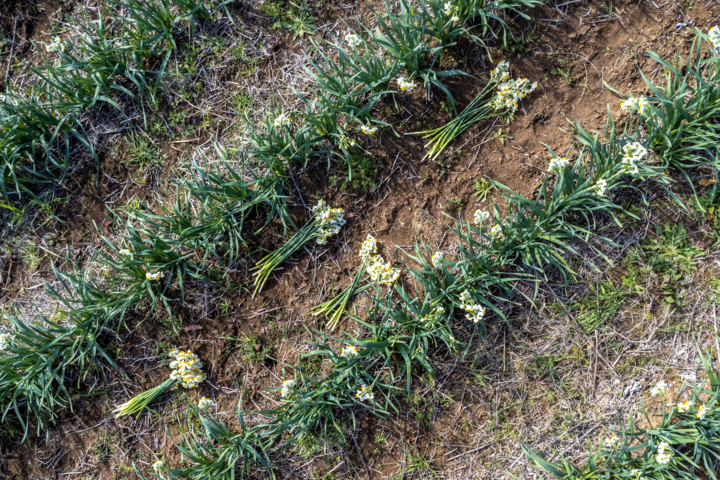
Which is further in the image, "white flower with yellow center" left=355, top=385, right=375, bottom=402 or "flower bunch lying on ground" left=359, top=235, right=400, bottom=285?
"flower bunch lying on ground" left=359, top=235, right=400, bottom=285

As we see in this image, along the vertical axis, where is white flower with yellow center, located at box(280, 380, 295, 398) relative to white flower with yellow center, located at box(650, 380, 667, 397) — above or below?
above

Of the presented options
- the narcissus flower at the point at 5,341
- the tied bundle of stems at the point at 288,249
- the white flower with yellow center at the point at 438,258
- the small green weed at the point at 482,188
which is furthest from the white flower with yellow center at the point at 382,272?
the narcissus flower at the point at 5,341

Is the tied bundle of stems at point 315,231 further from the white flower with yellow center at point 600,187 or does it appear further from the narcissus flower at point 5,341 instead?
the narcissus flower at point 5,341

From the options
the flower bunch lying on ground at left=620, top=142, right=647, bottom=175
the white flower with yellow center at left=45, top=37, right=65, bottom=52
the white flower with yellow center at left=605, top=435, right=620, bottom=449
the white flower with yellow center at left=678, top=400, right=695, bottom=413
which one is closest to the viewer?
the flower bunch lying on ground at left=620, top=142, right=647, bottom=175

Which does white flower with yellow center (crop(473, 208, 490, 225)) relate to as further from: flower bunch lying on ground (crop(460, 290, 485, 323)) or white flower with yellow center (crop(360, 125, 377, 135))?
white flower with yellow center (crop(360, 125, 377, 135))

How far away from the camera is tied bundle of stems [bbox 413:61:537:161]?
2.52 meters

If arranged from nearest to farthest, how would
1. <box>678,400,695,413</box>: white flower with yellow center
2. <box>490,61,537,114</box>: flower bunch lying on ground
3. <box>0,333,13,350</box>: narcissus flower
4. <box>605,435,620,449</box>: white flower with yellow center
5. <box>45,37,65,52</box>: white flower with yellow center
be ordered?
<box>678,400,695,413</box>: white flower with yellow center → <box>605,435,620,449</box>: white flower with yellow center → <box>490,61,537,114</box>: flower bunch lying on ground → <box>0,333,13,350</box>: narcissus flower → <box>45,37,65,52</box>: white flower with yellow center

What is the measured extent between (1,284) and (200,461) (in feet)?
6.02

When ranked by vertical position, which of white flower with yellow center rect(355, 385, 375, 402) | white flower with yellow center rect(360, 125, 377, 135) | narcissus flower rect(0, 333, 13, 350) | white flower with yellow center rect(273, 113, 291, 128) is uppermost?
white flower with yellow center rect(273, 113, 291, 128)

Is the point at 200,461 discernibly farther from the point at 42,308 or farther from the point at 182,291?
the point at 42,308

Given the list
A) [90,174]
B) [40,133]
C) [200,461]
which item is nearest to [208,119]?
[90,174]

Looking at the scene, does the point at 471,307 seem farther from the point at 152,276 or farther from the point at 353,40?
Result: the point at 152,276

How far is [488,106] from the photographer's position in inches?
102

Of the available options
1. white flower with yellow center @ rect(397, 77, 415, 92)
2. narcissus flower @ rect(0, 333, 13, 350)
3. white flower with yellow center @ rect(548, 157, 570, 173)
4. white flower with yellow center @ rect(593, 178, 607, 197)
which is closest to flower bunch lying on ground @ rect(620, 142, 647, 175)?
white flower with yellow center @ rect(593, 178, 607, 197)
